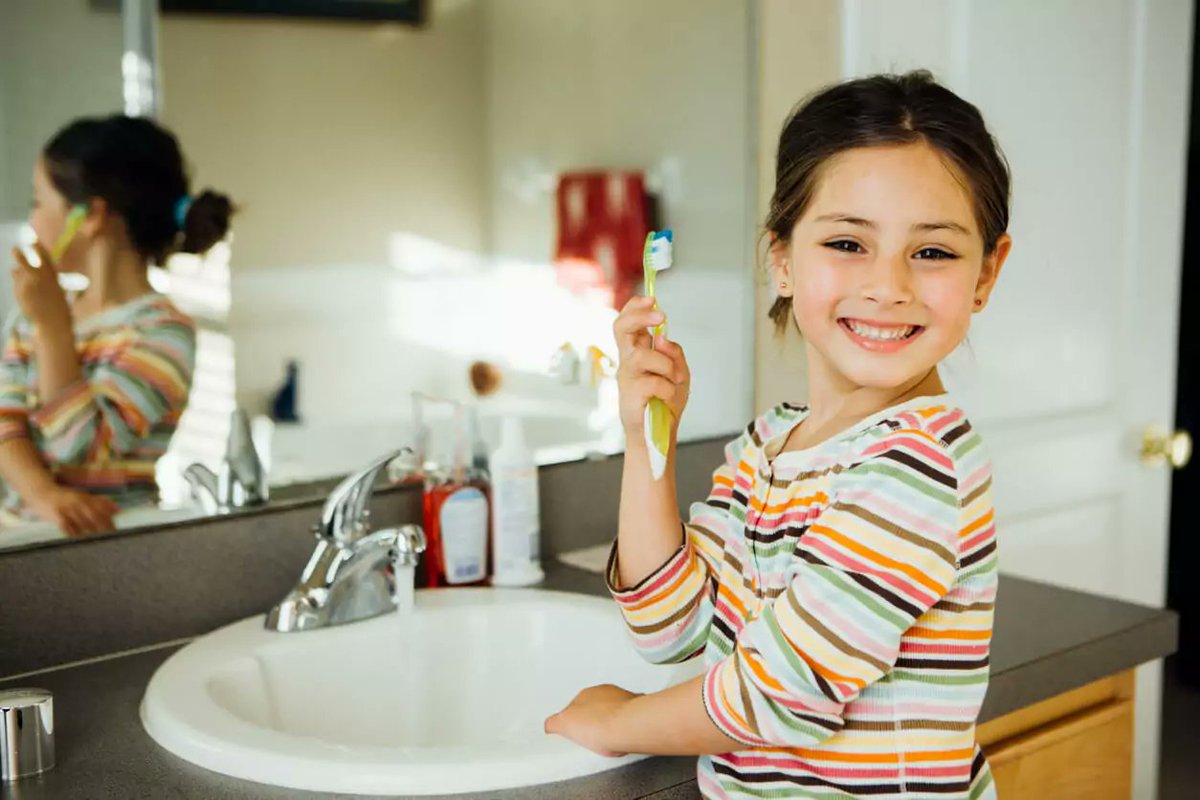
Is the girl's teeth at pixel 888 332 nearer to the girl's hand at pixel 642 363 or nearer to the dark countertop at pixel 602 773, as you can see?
the girl's hand at pixel 642 363

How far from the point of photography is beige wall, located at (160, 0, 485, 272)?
1.43 m

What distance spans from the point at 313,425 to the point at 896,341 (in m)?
0.77

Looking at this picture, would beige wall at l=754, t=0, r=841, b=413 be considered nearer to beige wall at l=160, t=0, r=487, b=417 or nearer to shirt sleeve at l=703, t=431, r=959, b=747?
beige wall at l=160, t=0, r=487, b=417

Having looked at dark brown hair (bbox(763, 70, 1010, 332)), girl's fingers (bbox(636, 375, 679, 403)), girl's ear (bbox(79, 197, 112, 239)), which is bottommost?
girl's fingers (bbox(636, 375, 679, 403))

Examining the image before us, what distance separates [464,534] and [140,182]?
1.71 ft

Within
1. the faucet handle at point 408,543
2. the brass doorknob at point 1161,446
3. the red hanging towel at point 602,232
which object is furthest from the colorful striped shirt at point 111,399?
the brass doorknob at point 1161,446

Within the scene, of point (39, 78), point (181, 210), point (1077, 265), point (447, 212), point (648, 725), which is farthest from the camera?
point (1077, 265)

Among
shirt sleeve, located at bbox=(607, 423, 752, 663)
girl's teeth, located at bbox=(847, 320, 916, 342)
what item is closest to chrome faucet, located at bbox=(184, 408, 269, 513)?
shirt sleeve, located at bbox=(607, 423, 752, 663)

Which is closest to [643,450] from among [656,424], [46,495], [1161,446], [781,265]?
[656,424]

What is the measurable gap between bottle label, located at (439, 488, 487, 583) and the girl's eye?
71cm

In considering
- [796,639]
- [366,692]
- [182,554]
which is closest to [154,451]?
[182,554]

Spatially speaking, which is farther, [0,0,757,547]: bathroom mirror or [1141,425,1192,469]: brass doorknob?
[1141,425,1192,469]: brass doorknob

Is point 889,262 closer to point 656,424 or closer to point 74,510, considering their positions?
point 656,424

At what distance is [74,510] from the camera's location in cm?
135
